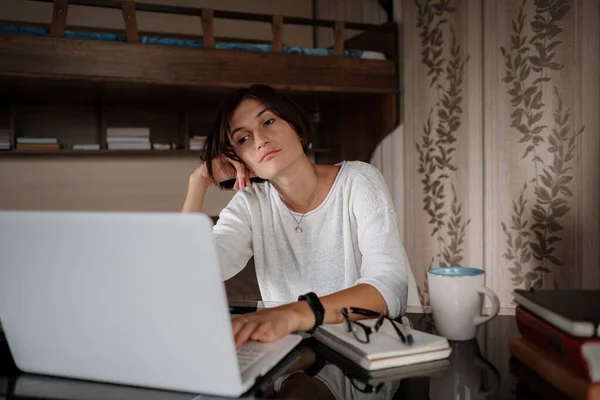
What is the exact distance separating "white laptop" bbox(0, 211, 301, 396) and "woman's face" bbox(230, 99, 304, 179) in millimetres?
728

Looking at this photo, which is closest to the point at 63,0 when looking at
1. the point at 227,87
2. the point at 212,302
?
the point at 227,87

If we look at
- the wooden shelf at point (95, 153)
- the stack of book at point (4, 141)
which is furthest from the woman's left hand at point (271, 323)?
the stack of book at point (4, 141)

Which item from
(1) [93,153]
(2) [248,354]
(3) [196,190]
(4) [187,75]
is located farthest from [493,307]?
(1) [93,153]

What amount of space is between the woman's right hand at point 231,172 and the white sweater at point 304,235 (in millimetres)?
28

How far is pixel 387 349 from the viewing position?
813mm

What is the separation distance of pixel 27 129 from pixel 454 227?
2445mm

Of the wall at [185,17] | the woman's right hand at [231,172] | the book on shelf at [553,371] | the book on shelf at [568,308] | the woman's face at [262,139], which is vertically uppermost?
the wall at [185,17]

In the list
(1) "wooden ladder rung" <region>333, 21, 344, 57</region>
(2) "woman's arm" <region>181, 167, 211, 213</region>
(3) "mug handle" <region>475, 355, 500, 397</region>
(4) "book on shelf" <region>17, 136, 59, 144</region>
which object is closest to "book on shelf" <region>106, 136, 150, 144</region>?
(4) "book on shelf" <region>17, 136, 59, 144</region>

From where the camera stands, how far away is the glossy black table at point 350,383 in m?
0.71

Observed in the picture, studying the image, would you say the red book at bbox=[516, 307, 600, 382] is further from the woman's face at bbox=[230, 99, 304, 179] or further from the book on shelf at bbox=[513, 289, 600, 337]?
the woman's face at bbox=[230, 99, 304, 179]

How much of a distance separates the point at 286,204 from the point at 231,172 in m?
0.18

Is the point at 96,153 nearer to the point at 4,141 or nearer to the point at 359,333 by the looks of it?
the point at 4,141

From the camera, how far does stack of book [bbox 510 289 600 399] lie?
666 mm

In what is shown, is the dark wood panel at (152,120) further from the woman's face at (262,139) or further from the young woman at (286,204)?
the woman's face at (262,139)
